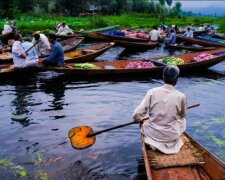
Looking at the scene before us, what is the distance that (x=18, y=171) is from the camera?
573cm

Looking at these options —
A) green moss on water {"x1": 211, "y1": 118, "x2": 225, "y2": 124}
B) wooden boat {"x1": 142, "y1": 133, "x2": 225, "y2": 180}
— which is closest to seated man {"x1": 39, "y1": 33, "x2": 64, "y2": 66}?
green moss on water {"x1": 211, "y1": 118, "x2": 225, "y2": 124}

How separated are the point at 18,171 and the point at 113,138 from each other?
217 centimetres

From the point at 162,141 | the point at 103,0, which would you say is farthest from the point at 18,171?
the point at 103,0

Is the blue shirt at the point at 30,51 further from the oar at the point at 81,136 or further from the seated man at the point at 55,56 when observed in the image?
the oar at the point at 81,136

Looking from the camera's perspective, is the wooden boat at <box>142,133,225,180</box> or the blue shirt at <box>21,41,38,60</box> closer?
the wooden boat at <box>142,133,225,180</box>

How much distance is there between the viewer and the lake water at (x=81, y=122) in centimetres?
591

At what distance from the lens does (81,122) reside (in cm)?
796

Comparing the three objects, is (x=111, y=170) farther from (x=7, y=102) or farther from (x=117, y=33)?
(x=117, y=33)

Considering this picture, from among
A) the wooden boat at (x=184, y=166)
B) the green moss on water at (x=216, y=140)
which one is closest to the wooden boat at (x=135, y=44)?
the green moss on water at (x=216, y=140)

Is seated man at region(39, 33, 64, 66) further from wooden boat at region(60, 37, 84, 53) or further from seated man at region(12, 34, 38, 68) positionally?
wooden boat at region(60, 37, 84, 53)

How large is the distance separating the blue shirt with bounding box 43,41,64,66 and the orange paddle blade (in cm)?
562

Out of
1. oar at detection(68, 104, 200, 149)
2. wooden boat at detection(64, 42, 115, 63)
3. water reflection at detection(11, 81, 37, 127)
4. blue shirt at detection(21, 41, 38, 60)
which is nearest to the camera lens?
oar at detection(68, 104, 200, 149)

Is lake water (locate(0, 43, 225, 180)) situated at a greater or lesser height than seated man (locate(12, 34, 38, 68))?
lesser

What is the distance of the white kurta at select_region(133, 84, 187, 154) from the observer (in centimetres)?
472
